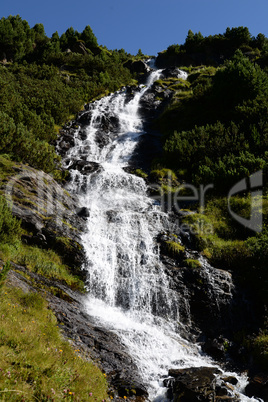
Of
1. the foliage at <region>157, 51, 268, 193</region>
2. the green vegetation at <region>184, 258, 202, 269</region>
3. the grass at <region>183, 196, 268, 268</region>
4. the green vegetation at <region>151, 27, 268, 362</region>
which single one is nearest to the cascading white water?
the green vegetation at <region>184, 258, 202, 269</region>

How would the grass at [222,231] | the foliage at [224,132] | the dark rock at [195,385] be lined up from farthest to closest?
the foliage at [224,132] → the grass at [222,231] → the dark rock at [195,385]

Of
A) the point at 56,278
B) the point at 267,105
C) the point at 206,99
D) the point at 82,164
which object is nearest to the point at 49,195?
the point at 56,278

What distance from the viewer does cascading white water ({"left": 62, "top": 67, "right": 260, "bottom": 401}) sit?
8.69 m

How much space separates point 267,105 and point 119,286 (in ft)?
71.7

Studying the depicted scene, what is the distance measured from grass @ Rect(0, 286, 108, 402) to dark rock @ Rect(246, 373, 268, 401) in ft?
14.1

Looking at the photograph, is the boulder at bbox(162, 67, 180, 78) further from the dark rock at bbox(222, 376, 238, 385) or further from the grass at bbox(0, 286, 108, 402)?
the grass at bbox(0, 286, 108, 402)

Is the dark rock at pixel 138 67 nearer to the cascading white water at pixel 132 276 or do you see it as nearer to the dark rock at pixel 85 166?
the cascading white water at pixel 132 276

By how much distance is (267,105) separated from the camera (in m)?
24.7

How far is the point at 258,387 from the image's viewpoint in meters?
7.32

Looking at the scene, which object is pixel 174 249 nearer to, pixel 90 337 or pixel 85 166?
pixel 90 337

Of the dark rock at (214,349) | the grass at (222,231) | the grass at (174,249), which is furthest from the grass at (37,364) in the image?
the grass at (222,231)

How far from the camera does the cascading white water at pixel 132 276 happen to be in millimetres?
8692

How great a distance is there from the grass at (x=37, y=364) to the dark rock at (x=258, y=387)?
14.1 ft

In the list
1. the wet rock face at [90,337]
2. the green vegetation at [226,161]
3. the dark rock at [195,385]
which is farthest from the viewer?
the green vegetation at [226,161]
